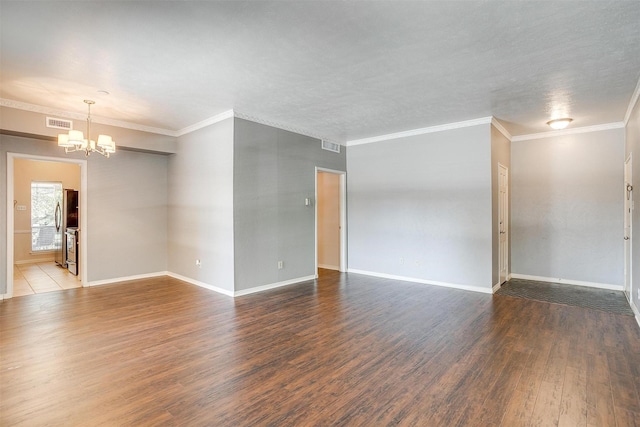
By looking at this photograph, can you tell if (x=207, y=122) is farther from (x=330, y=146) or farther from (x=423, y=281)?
(x=423, y=281)

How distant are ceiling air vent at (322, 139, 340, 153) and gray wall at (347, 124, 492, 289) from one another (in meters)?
0.36

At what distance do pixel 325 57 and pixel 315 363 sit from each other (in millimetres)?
2823

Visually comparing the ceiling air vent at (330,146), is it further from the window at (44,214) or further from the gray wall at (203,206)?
the window at (44,214)

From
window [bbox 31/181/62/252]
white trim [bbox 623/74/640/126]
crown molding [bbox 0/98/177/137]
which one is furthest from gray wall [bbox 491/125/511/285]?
window [bbox 31/181/62/252]

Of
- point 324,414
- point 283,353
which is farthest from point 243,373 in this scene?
point 324,414

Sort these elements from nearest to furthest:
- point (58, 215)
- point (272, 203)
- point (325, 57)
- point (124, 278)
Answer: point (325, 57), point (272, 203), point (124, 278), point (58, 215)

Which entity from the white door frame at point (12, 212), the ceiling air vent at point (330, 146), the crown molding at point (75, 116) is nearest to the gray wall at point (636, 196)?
the ceiling air vent at point (330, 146)

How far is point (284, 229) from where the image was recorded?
5613 millimetres

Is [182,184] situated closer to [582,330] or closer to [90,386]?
[90,386]

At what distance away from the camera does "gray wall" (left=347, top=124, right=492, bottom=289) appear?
5.18 metres

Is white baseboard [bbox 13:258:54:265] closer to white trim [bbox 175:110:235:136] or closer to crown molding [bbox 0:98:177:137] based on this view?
crown molding [bbox 0:98:177:137]

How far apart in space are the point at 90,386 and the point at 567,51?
4.88 metres

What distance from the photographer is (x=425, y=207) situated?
5.78 metres

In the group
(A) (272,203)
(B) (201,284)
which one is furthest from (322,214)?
(B) (201,284)
